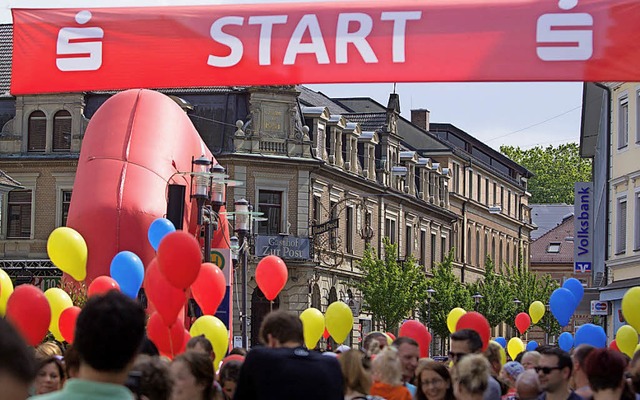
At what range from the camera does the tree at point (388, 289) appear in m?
56.4

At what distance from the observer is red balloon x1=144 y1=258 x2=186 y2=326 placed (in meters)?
12.6

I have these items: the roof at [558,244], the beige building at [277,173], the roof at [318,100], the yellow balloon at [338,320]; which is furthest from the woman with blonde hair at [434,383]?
the roof at [558,244]

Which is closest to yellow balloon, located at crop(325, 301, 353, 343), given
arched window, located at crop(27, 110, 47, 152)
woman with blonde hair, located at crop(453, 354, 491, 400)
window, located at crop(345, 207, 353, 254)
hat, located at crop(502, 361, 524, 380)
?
hat, located at crop(502, 361, 524, 380)

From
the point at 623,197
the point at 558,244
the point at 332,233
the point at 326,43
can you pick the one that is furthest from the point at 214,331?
the point at 558,244

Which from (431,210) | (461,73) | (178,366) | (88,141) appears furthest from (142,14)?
(431,210)

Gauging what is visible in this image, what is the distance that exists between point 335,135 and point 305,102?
76.9 inches

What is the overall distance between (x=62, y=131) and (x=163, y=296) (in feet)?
138

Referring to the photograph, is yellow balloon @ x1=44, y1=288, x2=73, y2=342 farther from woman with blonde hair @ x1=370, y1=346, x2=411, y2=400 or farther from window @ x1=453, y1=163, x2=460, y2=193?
window @ x1=453, y1=163, x2=460, y2=193

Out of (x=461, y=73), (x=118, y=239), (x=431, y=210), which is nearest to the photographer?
(x=461, y=73)

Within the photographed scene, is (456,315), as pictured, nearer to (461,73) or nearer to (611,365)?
(461,73)

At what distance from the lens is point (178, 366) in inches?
279

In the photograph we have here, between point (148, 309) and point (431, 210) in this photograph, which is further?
point (431, 210)

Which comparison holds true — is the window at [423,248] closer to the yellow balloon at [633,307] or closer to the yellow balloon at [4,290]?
the yellow balloon at [633,307]

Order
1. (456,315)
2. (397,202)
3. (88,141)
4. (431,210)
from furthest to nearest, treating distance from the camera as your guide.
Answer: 1. (431,210)
2. (397,202)
3. (456,315)
4. (88,141)
